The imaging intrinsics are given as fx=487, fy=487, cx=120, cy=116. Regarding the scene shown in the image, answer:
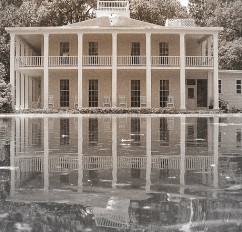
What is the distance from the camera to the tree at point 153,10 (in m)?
55.0

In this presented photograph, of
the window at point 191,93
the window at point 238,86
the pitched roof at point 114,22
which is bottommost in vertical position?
the window at point 191,93

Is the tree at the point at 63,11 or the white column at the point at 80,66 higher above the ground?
the tree at the point at 63,11

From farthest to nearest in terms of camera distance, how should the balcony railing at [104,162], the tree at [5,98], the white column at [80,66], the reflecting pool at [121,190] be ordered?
the white column at [80,66]
the tree at [5,98]
the balcony railing at [104,162]
the reflecting pool at [121,190]

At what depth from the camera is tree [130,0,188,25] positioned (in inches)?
2164

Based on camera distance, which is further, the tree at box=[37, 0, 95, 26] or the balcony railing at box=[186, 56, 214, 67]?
the tree at box=[37, 0, 95, 26]

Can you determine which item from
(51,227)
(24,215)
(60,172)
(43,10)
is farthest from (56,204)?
(43,10)

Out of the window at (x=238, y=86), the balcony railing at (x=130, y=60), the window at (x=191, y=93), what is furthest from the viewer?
the window at (x=238, y=86)

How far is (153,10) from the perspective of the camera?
180 feet

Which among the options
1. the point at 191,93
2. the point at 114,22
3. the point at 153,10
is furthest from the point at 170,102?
the point at 153,10

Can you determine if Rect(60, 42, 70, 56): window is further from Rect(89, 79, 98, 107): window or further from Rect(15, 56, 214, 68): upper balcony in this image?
Rect(89, 79, 98, 107): window

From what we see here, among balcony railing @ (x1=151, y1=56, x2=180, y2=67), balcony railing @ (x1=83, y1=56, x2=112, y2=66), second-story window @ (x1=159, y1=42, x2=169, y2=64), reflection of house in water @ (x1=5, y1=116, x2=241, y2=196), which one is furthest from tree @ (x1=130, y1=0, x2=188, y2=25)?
reflection of house in water @ (x1=5, y1=116, x2=241, y2=196)

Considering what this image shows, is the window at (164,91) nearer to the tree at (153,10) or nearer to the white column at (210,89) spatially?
the white column at (210,89)

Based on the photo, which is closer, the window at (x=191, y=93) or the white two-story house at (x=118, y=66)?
the white two-story house at (x=118, y=66)

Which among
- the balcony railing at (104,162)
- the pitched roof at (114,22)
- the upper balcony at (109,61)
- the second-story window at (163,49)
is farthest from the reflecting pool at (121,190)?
the second-story window at (163,49)
